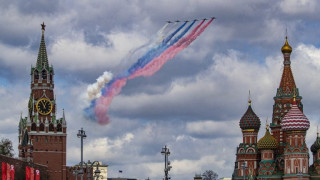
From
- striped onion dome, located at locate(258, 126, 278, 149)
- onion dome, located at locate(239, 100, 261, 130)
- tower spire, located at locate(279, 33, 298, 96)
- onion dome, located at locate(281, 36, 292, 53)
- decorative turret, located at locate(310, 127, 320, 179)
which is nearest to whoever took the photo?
decorative turret, located at locate(310, 127, 320, 179)

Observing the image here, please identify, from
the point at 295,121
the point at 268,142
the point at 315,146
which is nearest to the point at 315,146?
the point at 315,146

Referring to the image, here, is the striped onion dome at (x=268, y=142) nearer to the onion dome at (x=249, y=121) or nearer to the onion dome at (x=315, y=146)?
the onion dome at (x=249, y=121)

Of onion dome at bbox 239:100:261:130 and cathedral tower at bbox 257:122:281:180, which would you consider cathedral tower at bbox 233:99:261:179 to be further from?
cathedral tower at bbox 257:122:281:180

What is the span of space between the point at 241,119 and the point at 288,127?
42.0 feet

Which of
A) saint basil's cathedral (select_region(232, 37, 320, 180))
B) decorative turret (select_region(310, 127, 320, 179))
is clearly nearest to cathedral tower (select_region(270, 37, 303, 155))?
saint basil's cathedral (select_region(232, 37, 320, 180))

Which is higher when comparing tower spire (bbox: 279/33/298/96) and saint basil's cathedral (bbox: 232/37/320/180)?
tower spire (bbox: 279/33/298/96)

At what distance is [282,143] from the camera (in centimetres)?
17450

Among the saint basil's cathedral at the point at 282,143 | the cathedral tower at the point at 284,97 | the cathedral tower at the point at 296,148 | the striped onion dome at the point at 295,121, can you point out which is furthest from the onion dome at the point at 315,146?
Answer: the striped onion dome at the point at 295,121

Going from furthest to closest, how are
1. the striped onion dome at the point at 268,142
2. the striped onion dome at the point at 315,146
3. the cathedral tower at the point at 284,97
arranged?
the cathedral tower at the point at 284,97
the striped onion dome at the point at 315,146
the striped onion dome at the point at 268,142

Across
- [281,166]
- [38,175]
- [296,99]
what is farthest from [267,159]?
[38,175]

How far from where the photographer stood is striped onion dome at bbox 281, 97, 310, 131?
546ft

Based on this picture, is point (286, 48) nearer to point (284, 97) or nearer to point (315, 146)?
point (284, 97)

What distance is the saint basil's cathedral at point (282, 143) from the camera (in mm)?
166250

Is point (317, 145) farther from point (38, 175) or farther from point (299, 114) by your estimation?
point (38, 175)
